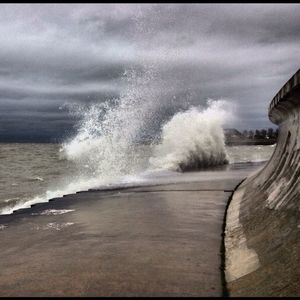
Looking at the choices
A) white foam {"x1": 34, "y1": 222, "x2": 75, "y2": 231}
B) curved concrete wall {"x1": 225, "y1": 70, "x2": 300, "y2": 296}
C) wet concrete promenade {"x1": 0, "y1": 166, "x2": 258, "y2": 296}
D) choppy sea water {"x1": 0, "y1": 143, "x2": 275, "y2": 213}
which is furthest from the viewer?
choppy sea water {"x1": 0, "y1": 143, "x2": 275, "y2": 213}

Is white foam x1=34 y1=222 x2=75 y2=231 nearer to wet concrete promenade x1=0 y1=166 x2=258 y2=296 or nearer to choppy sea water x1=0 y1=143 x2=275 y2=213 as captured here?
wet concrete promenade x1=0 y1=166 x2=258 y2=296

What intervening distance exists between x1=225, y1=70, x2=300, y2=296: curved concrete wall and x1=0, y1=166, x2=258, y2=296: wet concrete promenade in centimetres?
13

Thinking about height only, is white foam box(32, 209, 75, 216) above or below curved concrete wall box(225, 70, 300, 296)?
below

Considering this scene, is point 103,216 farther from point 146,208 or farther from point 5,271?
point 5,271

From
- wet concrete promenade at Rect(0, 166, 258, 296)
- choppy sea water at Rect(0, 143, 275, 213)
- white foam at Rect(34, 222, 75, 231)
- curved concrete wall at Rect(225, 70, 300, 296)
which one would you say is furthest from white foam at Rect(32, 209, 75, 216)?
choppy sea water at Rect(0, 143, 275, 213)

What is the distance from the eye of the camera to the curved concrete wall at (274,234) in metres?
1.91

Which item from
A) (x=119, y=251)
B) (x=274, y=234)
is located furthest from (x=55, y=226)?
(x=274, y=234)

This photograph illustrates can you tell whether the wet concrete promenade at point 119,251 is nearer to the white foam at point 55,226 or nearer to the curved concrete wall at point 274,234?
the white foam at point 55,226

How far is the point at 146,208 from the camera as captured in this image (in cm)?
488

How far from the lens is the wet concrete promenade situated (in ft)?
7.52

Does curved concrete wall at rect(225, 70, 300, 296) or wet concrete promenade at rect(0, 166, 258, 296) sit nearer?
curved concrete wall at rect(225, 70, 300, 296)

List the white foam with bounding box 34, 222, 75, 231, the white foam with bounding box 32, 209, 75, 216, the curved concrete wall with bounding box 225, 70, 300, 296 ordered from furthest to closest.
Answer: the white foam with bounding box 32, 209, 75, 216 → the white foam with bounding box 34, 222, 75, 231 → the curved concrete wall with bounding box 225, 70, 300, 296

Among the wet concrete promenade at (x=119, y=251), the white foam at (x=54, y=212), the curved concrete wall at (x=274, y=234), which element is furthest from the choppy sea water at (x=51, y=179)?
the curved concrete wall at (x=274, y=234)

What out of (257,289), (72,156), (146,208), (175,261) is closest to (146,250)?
(175,261)
